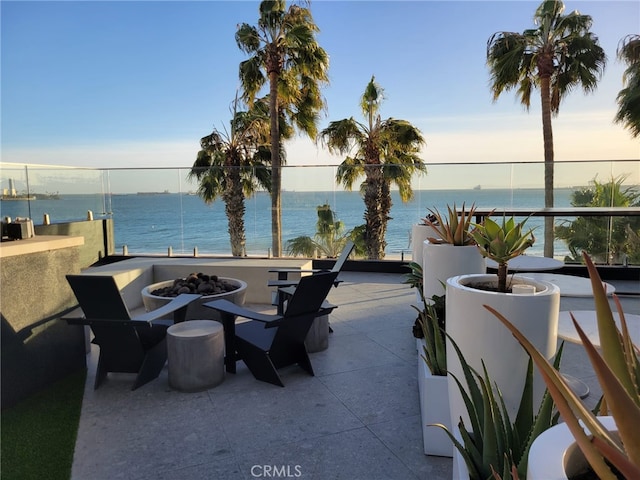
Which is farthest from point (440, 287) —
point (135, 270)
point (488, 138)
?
point (488, 138)

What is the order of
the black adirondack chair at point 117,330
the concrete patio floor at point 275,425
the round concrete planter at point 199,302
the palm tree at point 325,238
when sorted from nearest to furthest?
the concrete patio floor at point 275,425 → the black adirondack chair at point 117,330 → the round concrete planter at point 199,302 → the palm tree at point 325,238

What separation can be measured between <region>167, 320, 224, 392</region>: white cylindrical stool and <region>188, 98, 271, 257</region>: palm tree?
6.30 meters

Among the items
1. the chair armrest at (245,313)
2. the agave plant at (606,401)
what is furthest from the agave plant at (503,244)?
the chair armrest at (245,313)

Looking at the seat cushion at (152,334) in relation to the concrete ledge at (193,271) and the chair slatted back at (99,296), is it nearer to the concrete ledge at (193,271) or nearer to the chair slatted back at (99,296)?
the chair slatted back at (99,296)

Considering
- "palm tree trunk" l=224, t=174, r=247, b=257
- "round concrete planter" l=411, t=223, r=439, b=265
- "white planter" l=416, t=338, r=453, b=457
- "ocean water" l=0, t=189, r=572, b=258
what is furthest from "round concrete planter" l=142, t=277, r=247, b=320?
"palm tree trunk" l=224, t=174, r=247, b=257

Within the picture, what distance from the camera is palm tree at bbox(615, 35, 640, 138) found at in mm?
8844

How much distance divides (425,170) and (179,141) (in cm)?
1890

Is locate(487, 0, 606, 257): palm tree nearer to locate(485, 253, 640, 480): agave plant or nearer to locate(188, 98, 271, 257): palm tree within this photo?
locate(188, 98, 271, 257): palm tree

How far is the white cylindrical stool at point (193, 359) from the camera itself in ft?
10.7

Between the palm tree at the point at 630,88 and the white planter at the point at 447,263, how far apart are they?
8.40 m

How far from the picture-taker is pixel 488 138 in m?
17.7

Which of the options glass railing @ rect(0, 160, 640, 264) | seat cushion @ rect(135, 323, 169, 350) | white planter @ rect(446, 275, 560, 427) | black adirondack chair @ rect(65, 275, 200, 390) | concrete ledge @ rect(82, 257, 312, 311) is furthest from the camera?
glass railing @ rect(0, 160, 640, 264)

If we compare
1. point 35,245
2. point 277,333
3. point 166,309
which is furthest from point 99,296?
point 277,333

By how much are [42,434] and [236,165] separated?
9.94m
